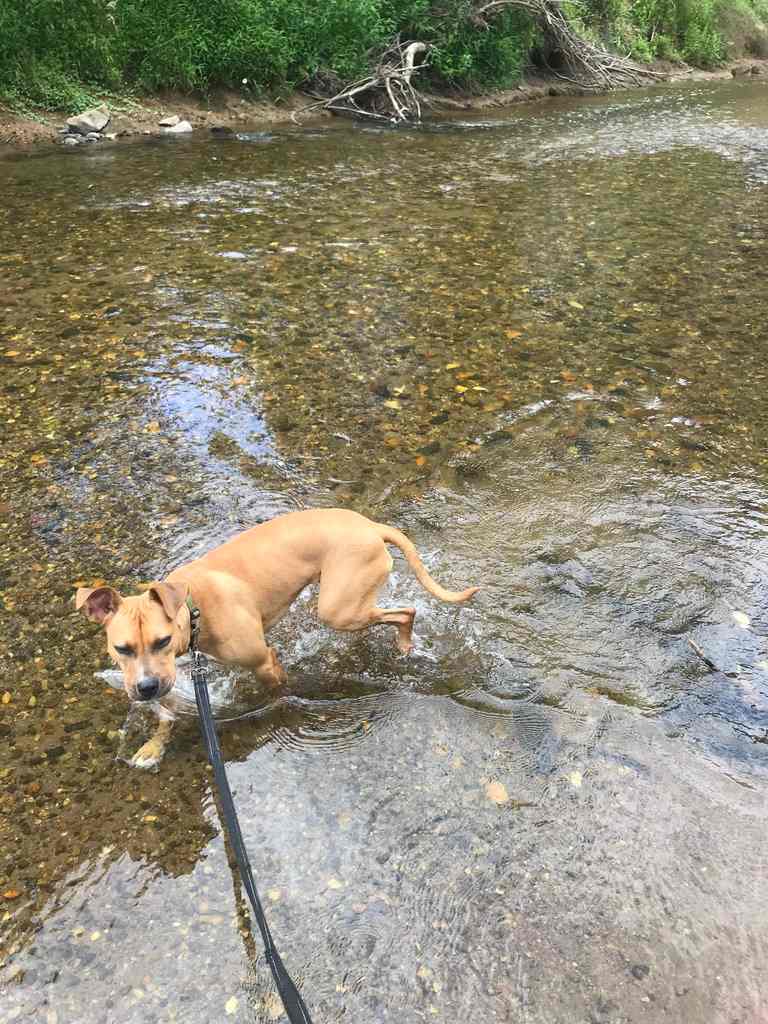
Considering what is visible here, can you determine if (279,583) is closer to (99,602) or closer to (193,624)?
(193,624)

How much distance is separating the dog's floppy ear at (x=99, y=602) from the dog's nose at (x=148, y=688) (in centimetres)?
33

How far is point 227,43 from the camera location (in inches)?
623

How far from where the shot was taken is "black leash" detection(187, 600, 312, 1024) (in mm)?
2021

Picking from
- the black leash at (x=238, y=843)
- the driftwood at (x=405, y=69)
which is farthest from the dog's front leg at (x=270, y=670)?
the driftwood at (x=405, y=69)

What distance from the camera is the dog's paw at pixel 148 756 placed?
3.31 metres

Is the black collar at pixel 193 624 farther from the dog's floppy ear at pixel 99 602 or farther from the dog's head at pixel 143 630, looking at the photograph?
the dog's floppy ear at pixel 99 602

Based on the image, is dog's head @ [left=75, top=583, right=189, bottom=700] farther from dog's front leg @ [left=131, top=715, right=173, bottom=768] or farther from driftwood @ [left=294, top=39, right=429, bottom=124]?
driftwood @ [left=294, top=39, right=429, bottom=124]

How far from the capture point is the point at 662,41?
27.9 meters

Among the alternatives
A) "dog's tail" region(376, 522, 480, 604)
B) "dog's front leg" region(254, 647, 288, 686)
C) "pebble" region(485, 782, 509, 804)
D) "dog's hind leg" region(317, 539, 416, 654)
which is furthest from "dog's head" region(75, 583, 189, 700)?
"pebble" region(485, 782, 509, 804)

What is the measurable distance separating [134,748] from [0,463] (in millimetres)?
2767

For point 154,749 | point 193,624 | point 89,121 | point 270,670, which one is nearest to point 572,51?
point 89,121

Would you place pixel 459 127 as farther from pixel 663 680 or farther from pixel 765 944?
pixel 765 944

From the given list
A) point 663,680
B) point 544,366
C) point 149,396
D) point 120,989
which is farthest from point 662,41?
point 120,989

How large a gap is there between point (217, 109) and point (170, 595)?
16786 mm
